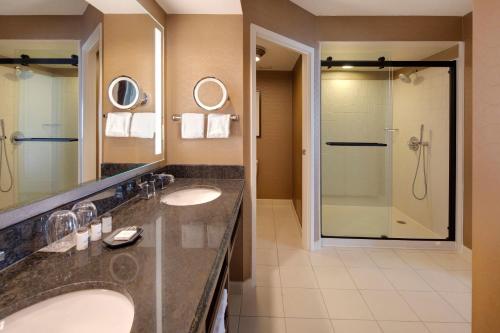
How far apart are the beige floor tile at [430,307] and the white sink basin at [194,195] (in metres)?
1.70

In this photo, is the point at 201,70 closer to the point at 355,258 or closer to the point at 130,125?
the point at 130,125

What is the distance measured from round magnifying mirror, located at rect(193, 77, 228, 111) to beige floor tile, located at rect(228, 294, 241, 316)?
58.1 inches

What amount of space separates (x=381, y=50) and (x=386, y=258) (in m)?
2.29

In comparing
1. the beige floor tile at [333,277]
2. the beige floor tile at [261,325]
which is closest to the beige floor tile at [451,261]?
the beige floor tile at [333,277]

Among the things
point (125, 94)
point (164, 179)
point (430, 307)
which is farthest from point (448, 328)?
point (125, 94)

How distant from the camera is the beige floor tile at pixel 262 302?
72.3 inches

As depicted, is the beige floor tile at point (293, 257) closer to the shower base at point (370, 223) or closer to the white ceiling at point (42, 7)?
the shower base at point (370, 223)

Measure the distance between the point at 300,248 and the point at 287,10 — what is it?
2455 millimetres

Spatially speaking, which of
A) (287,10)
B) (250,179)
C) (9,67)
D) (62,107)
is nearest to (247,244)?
(250,179)

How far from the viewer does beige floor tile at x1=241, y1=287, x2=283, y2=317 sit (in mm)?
1836

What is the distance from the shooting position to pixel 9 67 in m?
0.76

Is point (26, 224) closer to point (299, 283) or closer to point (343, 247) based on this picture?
point (299, 283)

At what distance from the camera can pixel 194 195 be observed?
5.85ft

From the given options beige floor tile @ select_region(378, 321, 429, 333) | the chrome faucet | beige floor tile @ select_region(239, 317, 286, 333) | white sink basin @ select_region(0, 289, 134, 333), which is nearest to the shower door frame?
beige floor tile @ select_region(378, 321, 429, 333)
